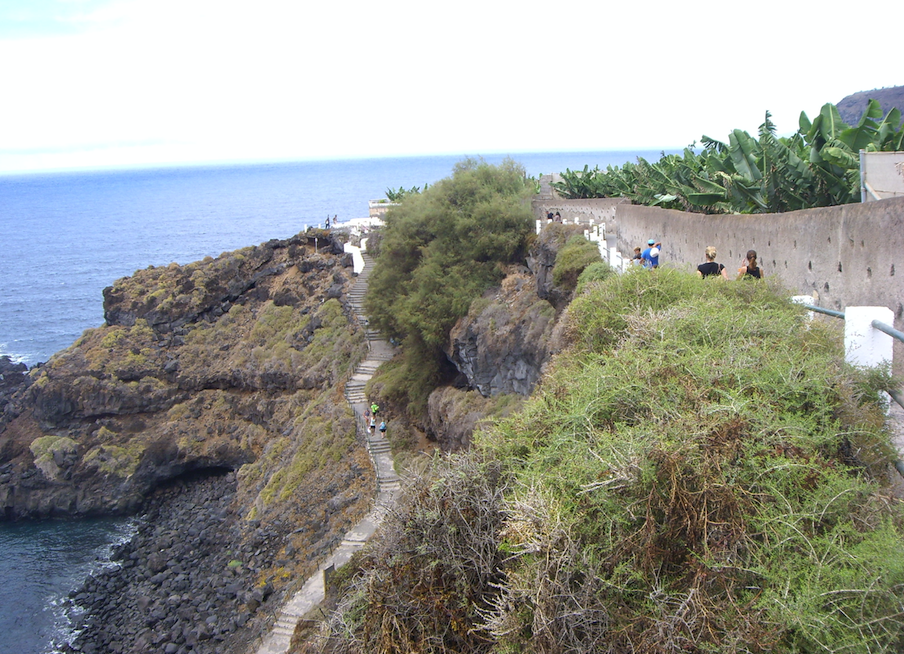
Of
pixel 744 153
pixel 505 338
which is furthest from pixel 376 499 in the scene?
pixel 744 153

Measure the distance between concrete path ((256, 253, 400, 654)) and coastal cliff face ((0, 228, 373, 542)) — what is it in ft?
2.46

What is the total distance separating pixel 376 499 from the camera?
2756cm

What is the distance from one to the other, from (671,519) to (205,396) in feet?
135

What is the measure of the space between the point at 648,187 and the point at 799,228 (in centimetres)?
1323

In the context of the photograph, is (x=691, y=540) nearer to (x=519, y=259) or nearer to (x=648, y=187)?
(x=648, y=187)

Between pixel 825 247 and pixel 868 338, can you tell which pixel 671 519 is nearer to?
pixel 868 338

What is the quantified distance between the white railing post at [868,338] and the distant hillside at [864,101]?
5595 cm

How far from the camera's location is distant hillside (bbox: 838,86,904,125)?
60.7 m

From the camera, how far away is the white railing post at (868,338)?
7.71 metres

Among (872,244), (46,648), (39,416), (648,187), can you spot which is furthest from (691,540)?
(39,416)

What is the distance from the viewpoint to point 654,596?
19.0 feet

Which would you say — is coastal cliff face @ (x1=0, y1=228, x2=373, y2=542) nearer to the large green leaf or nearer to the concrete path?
the concrete path

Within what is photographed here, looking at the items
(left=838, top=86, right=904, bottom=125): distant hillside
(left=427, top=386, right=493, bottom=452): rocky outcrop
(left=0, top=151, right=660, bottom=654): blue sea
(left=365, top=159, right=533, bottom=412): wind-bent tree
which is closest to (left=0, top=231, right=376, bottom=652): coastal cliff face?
(left=0, top=151, right=660, bottom=654): blue sea

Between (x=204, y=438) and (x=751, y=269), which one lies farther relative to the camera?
(x=204, y=438)
